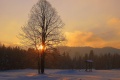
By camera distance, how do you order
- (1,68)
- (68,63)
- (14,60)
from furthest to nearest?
(68,63), (14,60), (1,68)

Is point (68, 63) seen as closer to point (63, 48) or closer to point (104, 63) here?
point (104, 63)

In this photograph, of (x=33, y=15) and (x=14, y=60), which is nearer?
(x=33, y=15)

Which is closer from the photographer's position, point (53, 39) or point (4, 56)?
point (53, 39)

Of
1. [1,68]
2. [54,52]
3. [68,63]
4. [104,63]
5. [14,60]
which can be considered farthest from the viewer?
[104,63]

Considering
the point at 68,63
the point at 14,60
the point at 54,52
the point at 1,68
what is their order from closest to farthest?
the point at 54,52 → the point at 1,68 → the point at 14,60 → the point at 68,63

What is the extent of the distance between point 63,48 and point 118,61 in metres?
114

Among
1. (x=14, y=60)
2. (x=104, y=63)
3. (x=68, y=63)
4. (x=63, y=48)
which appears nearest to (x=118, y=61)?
(x=104, y=63)

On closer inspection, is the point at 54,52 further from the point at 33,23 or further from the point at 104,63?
the point at 104,63

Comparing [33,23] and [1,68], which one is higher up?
[33,23]

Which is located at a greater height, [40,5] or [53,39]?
[40,5]

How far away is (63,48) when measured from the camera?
188 ft

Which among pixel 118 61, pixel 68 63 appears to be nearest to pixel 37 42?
pixel 68 63

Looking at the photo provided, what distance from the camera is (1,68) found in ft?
342

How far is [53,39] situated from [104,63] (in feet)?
396
